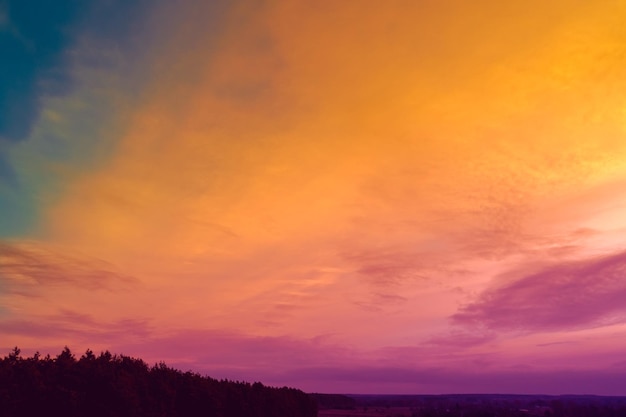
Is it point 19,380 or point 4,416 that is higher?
point 19,380

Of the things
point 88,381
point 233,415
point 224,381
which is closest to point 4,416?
point 88,381

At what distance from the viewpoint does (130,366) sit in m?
71.0

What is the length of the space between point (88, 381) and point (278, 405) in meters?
54.1

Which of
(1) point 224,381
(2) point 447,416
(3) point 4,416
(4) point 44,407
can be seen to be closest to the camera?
(3) point 4,416

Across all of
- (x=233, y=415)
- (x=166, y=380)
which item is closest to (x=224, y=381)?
(x=233, y=415)

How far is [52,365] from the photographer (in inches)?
2340

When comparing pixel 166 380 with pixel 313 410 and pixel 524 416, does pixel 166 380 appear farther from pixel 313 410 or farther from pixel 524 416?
pixel 524 416

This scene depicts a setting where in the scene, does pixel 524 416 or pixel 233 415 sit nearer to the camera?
pixel 233 415

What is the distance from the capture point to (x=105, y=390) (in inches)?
2253

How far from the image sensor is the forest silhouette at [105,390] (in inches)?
2005

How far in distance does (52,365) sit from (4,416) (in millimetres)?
13256

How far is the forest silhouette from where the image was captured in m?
50.9

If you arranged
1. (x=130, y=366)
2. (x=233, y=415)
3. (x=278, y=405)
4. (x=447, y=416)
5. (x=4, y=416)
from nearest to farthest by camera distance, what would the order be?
(x=4, y=416), (x=130, y=366), (x=233, y=415), (x=278, y=405), (x=447, y=416)

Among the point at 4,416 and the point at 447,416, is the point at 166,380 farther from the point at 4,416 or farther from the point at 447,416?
the point at 447,416
